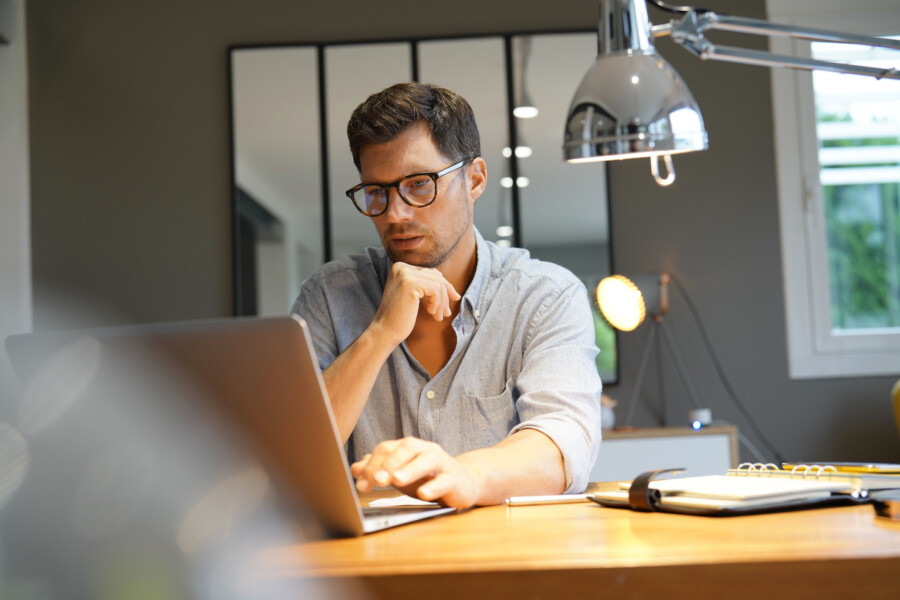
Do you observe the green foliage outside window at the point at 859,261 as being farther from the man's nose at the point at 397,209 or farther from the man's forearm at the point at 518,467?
the man's forearm at the point at 518,467

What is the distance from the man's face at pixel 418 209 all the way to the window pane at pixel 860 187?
255 centimetres

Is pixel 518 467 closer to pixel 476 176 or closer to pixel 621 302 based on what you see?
pixel 476 176

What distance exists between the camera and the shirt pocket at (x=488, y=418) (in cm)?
177

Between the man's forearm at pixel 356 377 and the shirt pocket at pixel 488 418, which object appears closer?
the man's forearm at pixel 356 377

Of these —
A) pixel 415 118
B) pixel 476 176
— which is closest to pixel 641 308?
pixel 476 176

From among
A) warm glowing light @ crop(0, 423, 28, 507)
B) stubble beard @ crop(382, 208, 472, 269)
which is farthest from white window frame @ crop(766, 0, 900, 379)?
warm glowing light @ crop(0, 423, 28, 507)

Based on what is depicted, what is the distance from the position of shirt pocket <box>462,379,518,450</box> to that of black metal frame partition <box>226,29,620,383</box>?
2084 millimetres

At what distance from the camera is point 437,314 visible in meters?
1.68

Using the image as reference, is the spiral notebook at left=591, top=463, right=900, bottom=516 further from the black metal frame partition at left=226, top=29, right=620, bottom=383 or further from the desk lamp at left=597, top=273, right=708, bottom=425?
the black metal frame partition at left=226, top=29, right=620, bottom=383

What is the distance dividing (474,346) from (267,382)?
930 millimetres

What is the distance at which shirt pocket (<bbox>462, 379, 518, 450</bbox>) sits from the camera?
5.81 ft

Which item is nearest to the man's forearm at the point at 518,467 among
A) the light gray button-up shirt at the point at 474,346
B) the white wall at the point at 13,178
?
the light gray button-up shirt at the point at 474,346

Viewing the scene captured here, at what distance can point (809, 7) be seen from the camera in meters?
3.90

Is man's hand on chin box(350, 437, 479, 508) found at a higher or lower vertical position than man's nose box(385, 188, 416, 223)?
lower
